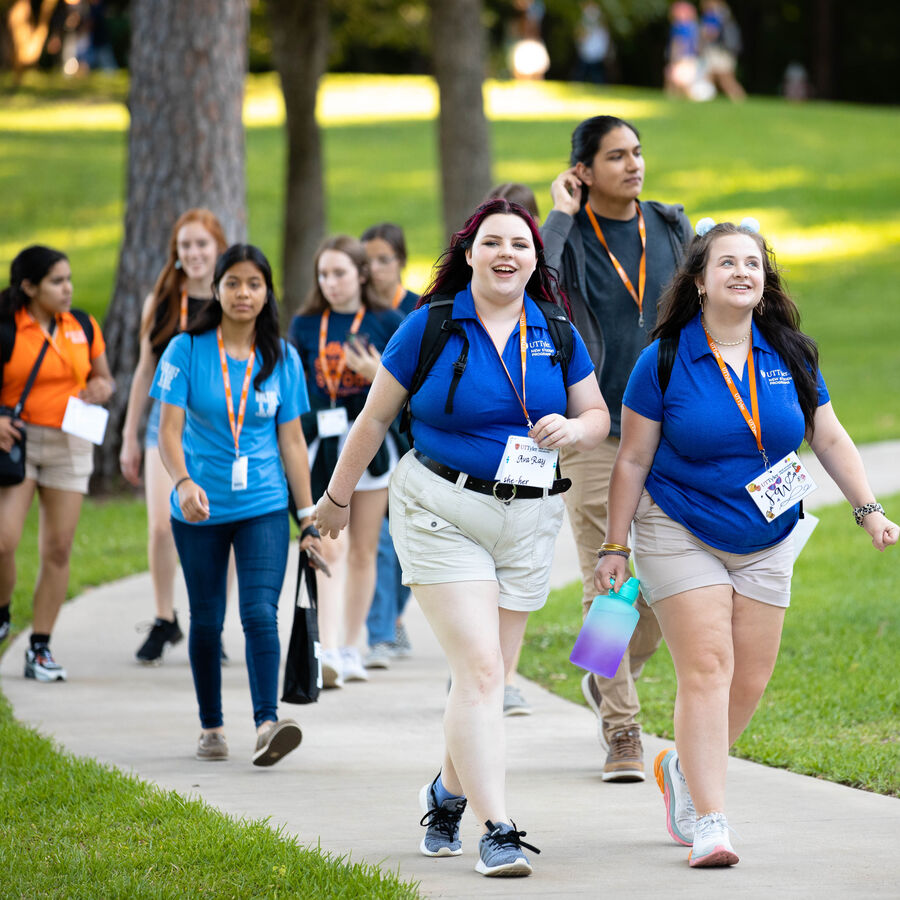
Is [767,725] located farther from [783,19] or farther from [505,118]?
[783,19]

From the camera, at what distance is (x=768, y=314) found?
193 inches

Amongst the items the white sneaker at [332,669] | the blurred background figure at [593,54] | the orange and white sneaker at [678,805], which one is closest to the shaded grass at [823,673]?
the white sneaker at [332,669]

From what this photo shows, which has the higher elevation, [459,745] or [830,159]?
[830,159]

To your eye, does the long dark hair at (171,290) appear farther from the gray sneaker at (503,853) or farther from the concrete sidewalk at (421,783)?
the gray sneaker at (503,853)

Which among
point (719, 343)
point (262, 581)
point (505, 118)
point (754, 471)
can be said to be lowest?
point (262, 581)

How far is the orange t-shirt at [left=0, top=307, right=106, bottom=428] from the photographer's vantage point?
7473 millimetres

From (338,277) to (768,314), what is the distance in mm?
3176

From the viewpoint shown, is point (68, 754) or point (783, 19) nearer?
point (68, 754)

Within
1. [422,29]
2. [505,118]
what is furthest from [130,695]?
[505,118]

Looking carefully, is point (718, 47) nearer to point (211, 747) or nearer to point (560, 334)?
point (211, 747)

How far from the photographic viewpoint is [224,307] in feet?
20.1

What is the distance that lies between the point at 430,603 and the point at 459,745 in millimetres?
439

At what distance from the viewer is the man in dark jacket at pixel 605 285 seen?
231 inches

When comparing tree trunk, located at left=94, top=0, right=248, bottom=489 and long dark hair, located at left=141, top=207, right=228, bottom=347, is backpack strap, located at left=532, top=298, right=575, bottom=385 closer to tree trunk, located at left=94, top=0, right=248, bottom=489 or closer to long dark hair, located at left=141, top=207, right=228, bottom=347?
long dark hair, located at left=141, top=207, right=228, bottom=347
